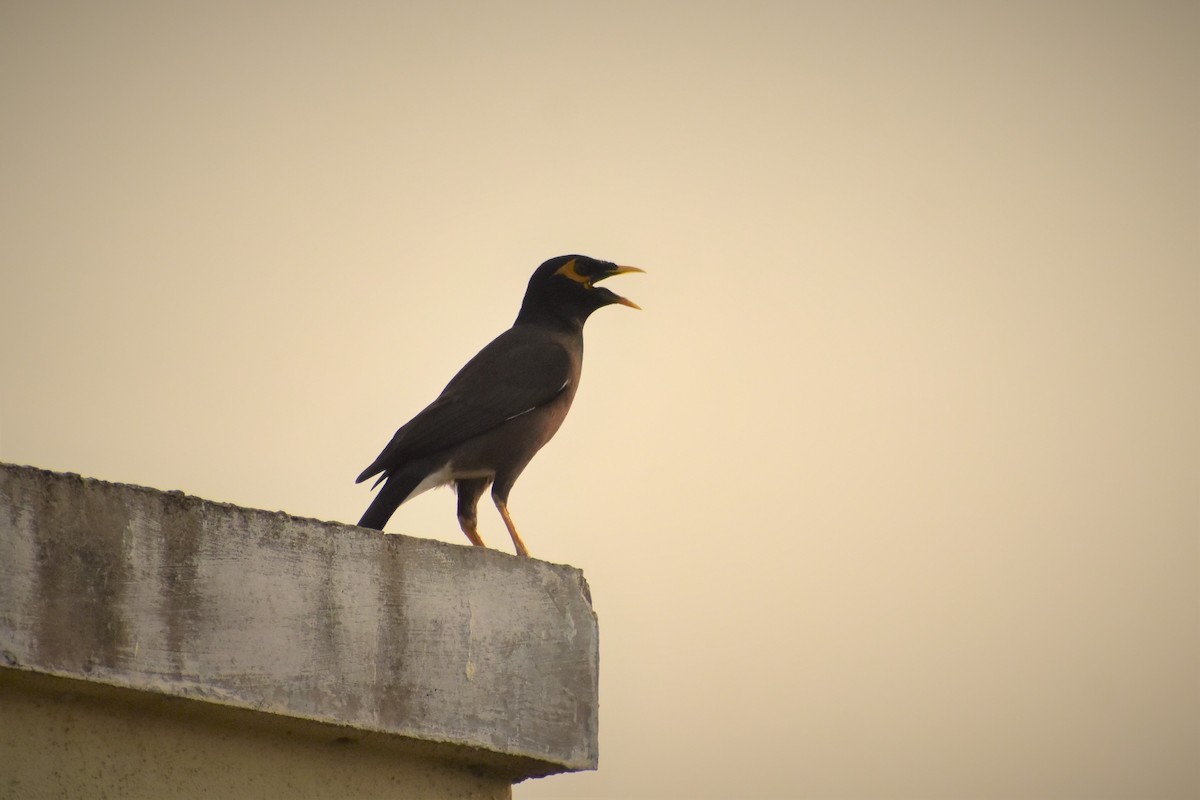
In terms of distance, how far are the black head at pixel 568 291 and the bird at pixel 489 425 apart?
0.07 m

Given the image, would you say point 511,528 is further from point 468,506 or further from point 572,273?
point 572,273

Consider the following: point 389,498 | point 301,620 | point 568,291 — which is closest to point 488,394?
point 389,498

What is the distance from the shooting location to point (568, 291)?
304 inches

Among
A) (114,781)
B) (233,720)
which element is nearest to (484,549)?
(233,720)

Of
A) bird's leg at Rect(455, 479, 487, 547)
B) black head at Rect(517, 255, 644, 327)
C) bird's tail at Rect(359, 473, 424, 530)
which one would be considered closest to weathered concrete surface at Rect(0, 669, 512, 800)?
bird's tail at Rect(359, 473, 424, 530)

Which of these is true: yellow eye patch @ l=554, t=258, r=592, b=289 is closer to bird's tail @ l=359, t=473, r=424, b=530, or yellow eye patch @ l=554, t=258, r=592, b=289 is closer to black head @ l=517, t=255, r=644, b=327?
black head @ l=517, t=255, r=644, b=327

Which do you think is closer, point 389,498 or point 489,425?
point 389,498

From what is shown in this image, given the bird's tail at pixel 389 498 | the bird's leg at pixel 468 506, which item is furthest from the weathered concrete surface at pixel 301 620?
the bird's leg at pixel 468 506

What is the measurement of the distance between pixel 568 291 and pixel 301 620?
13.9 feet

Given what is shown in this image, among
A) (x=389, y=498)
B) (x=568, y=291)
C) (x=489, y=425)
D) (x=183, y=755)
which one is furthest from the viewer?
(x=568, y=291)

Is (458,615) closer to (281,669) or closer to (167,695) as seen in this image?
(281,669)

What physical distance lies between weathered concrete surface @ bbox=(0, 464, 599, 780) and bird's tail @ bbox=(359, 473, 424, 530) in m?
2.01

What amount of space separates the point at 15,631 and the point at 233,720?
576 mm

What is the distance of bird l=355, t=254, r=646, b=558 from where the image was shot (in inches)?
242
